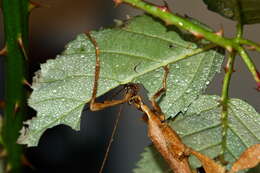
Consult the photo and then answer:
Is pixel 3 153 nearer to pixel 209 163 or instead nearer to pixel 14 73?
pixel 14 73

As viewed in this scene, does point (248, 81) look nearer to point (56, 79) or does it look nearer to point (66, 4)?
point (66, 4)

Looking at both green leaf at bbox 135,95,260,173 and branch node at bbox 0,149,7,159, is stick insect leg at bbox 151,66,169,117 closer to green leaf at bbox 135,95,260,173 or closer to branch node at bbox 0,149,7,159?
green leaf at bbox 135,95,260,173

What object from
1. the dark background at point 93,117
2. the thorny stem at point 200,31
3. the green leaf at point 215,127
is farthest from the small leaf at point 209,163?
the dark background at point 93,117

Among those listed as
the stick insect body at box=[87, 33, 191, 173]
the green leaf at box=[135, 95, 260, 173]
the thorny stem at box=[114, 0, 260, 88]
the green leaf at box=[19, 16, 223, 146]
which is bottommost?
the stick insect body at box=[87, 33, 191, 173]

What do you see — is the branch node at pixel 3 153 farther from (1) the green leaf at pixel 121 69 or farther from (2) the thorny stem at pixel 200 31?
(2) the thorny stem at pixel 200 31

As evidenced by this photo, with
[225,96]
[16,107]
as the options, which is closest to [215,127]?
[225,96]

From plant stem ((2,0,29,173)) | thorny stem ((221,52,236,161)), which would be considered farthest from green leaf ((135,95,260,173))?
plant stem ((2,0,29,173))
